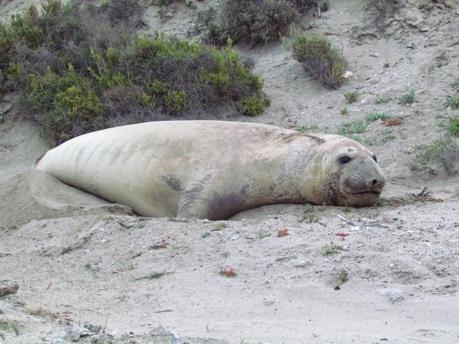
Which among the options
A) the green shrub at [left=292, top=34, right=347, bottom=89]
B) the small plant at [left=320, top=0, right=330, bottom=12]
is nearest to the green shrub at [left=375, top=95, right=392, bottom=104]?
the green shrub at [left=292, top=34, right=347, bottom=89]

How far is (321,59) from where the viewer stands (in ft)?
39.5

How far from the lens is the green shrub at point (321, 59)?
11867 millimetres

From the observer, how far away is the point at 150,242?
6.46 metres

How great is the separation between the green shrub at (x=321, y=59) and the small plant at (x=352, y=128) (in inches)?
53.7

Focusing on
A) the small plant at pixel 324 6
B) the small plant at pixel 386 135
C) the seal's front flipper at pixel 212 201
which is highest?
the seal's front flipper at pixel 212 201

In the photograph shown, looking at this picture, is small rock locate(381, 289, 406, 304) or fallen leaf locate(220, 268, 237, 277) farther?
fallen leaf locate(220, 268, 237, 277)

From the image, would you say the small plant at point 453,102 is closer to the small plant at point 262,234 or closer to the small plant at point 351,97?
the small plant at point 351,97

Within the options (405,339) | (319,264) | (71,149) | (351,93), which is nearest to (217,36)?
(351,93)

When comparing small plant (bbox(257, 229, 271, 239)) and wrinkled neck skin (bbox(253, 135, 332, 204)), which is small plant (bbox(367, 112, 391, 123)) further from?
small plant (bbox(257, 229, 271, 239))

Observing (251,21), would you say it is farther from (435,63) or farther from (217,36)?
(435,63)

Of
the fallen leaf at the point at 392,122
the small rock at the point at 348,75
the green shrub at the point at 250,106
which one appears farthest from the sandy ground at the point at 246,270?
the small rock at the point at 348,75

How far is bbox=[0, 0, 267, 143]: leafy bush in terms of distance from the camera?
11133mm

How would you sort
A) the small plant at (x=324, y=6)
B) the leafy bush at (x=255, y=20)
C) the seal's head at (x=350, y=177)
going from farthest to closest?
the small plant at (x=324, y=6) → the leafy bush at (x=255, y=20) → the seal's head at (x=350, y=177)

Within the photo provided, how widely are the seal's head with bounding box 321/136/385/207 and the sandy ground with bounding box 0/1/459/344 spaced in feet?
0.67
